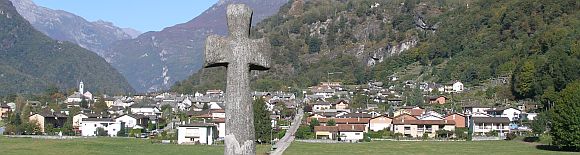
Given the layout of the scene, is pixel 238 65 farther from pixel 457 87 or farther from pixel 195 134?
pixel 457 87

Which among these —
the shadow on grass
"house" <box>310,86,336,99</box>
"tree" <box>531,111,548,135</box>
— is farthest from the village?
the shadow on grass

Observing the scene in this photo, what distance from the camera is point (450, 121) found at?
81562 millimetres

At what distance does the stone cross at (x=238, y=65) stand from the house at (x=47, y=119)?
81242 mm

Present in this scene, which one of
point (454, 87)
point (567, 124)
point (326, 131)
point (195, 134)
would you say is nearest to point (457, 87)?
point (454, 87)

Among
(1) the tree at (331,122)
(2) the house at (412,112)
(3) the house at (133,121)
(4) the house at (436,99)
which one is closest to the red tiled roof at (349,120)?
(1) the tree at (331,122)

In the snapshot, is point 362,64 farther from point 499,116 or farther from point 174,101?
point 499,116

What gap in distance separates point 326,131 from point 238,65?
6648cm

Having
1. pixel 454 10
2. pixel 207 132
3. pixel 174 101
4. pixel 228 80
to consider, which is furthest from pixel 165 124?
pixel 454 10

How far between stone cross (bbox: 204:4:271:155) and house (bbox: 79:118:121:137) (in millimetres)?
79945

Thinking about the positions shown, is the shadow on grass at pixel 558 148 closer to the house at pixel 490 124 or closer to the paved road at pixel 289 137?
the paved road at pixel 289 137

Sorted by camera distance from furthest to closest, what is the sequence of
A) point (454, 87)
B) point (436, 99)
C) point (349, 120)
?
point (454, 87) < point (436, 99) < point (349, 120)

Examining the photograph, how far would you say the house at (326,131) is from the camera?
74.4 metres

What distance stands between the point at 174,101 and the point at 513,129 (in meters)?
67.7

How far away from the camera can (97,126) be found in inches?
3492
